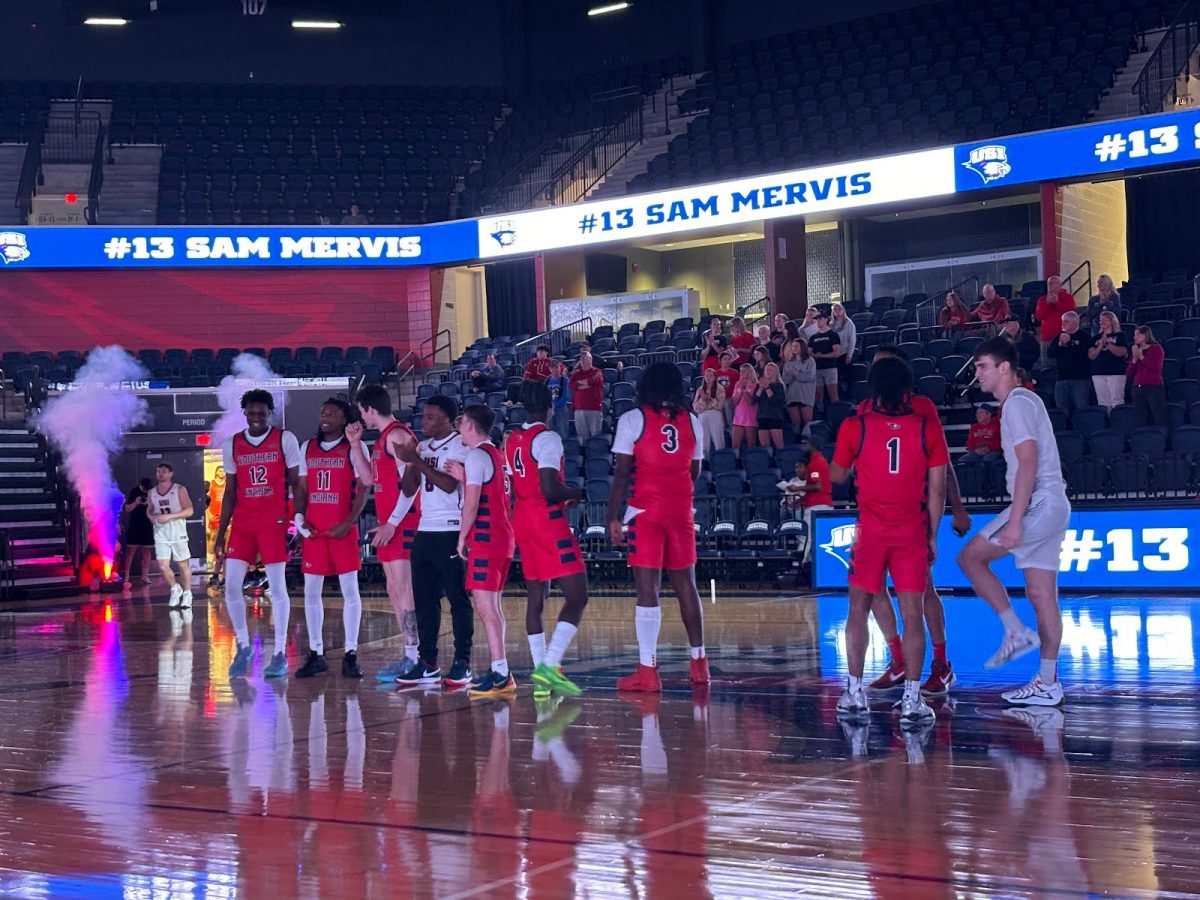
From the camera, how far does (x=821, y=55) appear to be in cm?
3048

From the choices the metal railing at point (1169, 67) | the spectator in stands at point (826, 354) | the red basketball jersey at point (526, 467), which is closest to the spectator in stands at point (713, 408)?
the spectator in stands at point (826, 354)

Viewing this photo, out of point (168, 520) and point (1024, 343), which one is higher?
point (1024, 343)

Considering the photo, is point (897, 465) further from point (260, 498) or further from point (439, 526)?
point (260, 498)

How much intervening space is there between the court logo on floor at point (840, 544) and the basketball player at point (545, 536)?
7801mm

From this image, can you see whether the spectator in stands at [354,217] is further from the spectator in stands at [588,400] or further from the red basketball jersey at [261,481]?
the red basketball jersey at [261,481]

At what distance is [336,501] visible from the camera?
32.0 feet

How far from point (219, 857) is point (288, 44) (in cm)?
3320

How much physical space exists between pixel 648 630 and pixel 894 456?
2068mm

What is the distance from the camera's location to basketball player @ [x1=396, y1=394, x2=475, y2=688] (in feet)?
29.2

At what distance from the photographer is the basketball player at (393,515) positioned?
30.4 ft

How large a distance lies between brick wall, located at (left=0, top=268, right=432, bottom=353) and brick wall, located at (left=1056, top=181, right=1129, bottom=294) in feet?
43.3

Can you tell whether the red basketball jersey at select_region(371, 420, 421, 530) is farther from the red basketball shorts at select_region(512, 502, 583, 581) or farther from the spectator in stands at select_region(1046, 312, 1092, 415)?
the spectator in stands at select_region(1046, 312, 1092, 415)

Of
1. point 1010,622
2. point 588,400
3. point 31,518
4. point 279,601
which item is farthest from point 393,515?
point 31,518

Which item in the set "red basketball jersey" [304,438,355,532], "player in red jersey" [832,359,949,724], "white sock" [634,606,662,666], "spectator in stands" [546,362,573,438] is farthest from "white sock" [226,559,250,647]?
"spectator in stands" [546,362,573,438]
